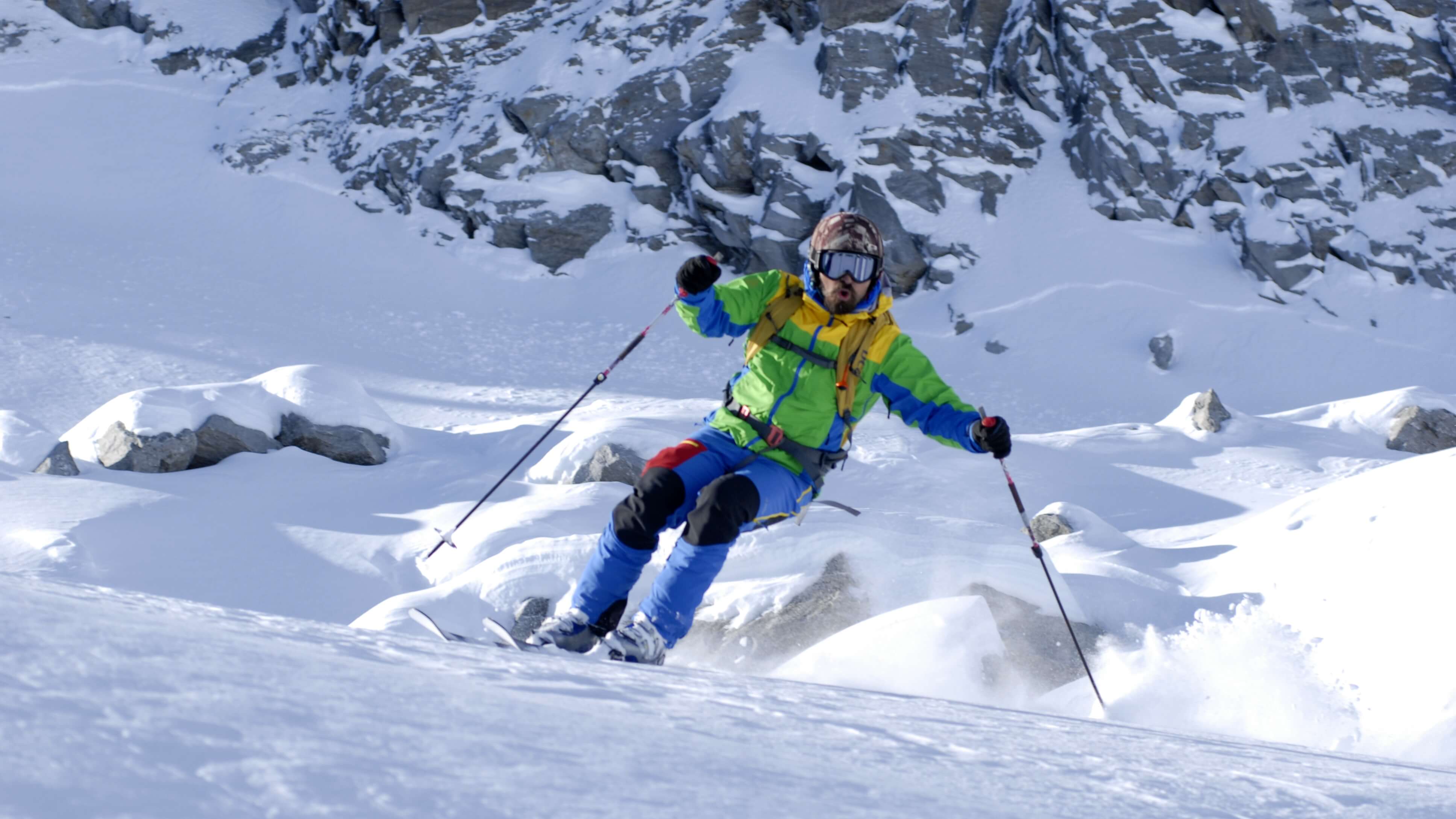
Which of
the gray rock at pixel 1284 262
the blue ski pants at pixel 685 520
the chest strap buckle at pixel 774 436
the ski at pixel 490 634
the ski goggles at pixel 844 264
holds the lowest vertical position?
the gray rock at pixel 1284 262

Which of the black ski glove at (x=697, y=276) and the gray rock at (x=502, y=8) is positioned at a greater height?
the black ski glove at (x=697, y=276)

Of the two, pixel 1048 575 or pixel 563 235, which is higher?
pixel 1048 575

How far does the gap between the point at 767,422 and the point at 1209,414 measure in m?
7.92

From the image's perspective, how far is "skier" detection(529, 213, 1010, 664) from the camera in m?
3.28

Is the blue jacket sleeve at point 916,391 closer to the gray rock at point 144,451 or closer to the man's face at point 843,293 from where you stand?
the man's face at point 843,293

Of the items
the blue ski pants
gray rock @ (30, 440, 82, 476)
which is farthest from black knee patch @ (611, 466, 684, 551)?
gray rock @ (30, 440, 82, 476)

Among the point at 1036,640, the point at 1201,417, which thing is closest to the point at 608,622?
the point at 1036,640

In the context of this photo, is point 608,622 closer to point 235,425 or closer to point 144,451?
point 144,451

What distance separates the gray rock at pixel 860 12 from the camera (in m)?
19.8

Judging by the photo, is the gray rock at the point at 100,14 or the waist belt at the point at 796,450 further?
the gray rock at the point at 100,14

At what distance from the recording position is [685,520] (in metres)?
3.50

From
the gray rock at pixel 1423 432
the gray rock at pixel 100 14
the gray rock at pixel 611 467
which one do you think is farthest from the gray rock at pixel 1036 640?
the gray rock at pixel 100 14

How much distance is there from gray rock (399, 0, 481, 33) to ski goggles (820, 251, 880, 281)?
21.1m

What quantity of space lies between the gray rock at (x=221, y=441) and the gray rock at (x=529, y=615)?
3.44 meters
